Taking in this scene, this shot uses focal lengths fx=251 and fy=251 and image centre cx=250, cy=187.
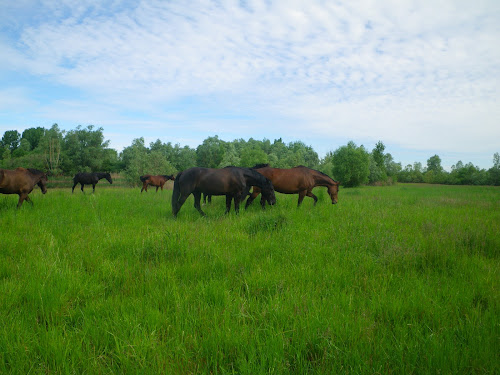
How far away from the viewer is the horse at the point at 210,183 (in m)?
9.02

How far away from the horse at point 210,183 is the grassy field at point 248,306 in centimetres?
354

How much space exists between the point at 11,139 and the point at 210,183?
142 meters

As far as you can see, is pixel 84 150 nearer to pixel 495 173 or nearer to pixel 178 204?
pixel 178 204

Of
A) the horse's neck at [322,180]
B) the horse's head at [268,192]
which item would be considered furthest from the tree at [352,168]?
the horse's head at [268,192]

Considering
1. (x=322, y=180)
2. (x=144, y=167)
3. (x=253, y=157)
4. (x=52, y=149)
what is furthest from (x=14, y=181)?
(x=253, y=157)

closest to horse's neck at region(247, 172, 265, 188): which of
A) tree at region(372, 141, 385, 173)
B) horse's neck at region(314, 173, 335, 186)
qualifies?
horse's neck at region(314, 173, 335, 186)

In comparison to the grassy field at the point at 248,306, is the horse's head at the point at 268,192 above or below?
above

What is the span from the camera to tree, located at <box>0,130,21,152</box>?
349 feet

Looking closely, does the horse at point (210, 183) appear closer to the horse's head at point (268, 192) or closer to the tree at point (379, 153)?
the horse's head at point (268, 192)

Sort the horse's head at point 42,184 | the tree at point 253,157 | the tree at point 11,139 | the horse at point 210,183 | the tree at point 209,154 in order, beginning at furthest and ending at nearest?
the tree at point 11,139, the tree at point 209,154, the tree at point 253,157, the horse's head at point 42,184, the horse at point 210,183

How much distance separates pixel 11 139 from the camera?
107500 mm

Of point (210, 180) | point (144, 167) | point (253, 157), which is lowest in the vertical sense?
point (210, 180)

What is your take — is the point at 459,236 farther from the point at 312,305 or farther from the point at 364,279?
the point at 312,305

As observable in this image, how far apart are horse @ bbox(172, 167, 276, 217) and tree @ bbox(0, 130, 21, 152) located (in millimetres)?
137532
